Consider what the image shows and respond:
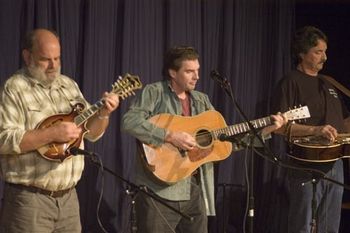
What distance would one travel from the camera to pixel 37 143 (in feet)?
9.91

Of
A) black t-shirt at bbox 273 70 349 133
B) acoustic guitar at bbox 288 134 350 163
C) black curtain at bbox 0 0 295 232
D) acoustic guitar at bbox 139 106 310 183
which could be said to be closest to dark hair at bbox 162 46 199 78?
acoustic guitar at bbox 139 106 310 183

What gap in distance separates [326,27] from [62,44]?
281cm

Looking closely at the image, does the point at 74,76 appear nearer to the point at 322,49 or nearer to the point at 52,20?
the point at 52,20

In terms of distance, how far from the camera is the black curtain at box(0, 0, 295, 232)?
15.0ft

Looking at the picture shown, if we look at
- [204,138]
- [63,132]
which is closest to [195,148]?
[204,138]

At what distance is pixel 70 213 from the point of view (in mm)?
3240

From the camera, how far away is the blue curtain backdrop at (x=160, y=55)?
458 cm

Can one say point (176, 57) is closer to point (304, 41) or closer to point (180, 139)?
point (180, 139)

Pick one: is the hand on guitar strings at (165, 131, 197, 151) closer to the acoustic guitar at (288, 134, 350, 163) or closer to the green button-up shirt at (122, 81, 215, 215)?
the green button-up shirt at (122, 81, 215, 215)

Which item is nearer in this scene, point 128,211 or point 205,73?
point 128,211

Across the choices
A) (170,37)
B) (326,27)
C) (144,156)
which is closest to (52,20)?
(170,37)

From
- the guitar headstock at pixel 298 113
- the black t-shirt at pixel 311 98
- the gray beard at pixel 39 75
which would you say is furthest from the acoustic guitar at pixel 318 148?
the gray beard at pixel 39 75

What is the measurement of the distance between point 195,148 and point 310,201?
3.09 ft

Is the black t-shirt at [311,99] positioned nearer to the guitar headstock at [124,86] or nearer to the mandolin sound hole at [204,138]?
the mandolin sound hole at [204,138]
